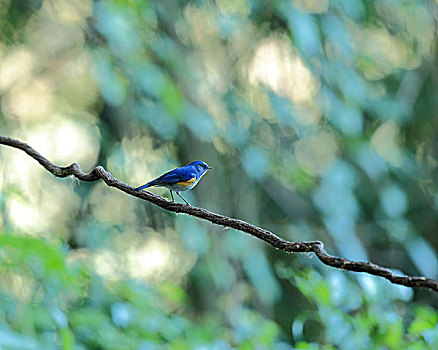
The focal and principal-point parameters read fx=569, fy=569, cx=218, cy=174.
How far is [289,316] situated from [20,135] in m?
1.71

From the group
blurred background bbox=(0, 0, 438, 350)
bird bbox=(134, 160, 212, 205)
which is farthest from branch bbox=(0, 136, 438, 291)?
blurred background bbox=(0, 0, 438, 350)

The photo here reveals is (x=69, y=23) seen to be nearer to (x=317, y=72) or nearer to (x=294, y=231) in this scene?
(x=317, y=72)

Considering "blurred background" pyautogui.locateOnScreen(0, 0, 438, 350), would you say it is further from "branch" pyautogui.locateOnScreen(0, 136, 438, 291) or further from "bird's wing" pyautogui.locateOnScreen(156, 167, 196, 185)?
"branch" pyautogui.locateOnScreen(0, 136, 438, 291)

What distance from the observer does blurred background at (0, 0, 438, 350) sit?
2188 mm

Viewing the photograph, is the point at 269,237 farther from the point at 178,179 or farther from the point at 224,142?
the point at 224,142

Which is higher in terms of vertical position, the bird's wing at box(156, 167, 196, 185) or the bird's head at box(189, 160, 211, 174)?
the bird's head at box(189, 160, 211, 174)

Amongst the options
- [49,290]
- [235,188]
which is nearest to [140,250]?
[235,188]

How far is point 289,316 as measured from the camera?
3141 mm

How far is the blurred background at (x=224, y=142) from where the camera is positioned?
219 centimetres

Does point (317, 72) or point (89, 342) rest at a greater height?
point (317, 72)

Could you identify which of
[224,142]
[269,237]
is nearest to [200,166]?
[269,237]

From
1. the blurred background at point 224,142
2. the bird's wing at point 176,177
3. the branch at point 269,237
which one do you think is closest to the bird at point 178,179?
the bird's wing at point 176,177

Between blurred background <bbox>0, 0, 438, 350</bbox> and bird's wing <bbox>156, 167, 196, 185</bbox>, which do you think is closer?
Result: bird's wing <bbox>156, 167, 196, 185</bbox>

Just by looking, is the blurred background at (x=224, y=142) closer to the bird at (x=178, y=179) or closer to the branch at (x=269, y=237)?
the bird at (x=178, y=179)
